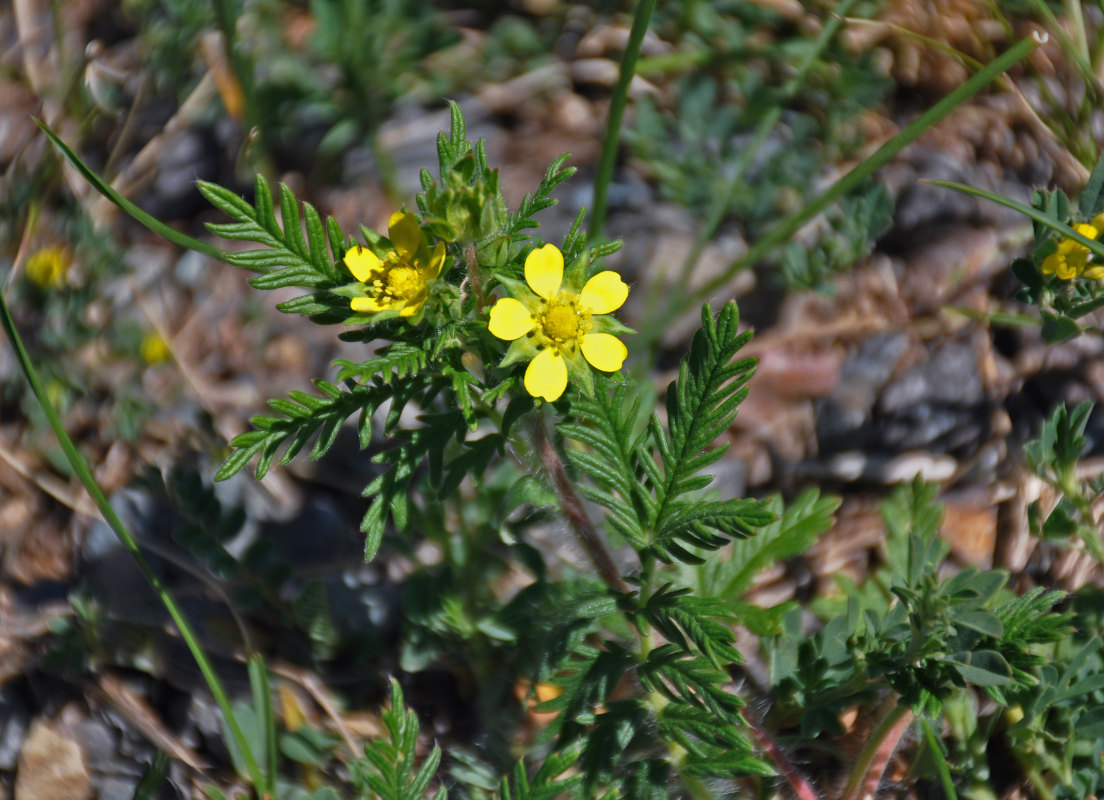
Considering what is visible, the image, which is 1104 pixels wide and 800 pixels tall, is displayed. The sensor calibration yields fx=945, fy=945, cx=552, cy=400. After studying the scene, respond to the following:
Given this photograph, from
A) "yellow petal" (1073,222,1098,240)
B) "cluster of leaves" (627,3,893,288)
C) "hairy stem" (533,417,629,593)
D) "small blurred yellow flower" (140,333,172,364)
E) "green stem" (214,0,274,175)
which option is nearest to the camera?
"hairy stem" (533,417,629,593)

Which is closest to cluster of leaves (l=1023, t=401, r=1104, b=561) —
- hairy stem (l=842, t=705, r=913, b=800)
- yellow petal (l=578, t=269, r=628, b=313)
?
hairy stem (l=842, t=705, r=913, b=800)

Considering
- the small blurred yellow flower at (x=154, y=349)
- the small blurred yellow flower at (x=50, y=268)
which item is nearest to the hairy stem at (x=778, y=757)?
the small blurred yellow flower at (x=154, y=349)

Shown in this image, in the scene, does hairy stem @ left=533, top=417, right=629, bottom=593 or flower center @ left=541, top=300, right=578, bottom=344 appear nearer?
flower center @ left=541, top=300, right=578, bottom=344

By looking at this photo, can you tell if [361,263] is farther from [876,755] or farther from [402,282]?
[876,755]

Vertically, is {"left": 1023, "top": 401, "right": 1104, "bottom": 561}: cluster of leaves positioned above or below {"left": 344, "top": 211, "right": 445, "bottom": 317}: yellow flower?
below

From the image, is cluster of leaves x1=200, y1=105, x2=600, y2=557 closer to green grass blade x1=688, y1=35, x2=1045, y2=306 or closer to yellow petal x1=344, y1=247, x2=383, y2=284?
yellow petal x1=344, y1=247, x2=383, y2=284

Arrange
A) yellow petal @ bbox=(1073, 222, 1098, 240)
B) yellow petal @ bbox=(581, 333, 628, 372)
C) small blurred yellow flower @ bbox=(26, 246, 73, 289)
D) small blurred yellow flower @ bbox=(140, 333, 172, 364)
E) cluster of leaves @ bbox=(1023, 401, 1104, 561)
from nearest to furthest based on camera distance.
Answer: yellow petal @ bbox=(581, 333, 628, 372) → yellow petal @ bbox=(1073, 222, 1098, 240) → cluster of leaves @ bbox=(1023, 401, 1104, 561) → small blurred yellow flower @ bbox=(140, 333, 172, 364) → small blurred yellow flower @ bbox=(26, 246, 73, 289)

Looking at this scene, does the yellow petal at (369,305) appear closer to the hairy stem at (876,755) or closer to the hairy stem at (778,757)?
the hairy stem at (778,757)
